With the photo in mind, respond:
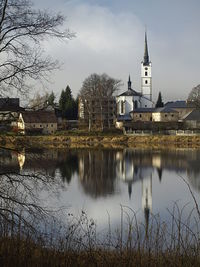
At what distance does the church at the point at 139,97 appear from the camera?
67812 mm

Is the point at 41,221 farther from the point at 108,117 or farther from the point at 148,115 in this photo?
the point at 148,115

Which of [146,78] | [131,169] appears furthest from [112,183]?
[146,78]

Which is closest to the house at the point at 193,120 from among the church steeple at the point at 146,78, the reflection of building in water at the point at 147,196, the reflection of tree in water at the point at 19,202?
the church steeple at the point at 146,78

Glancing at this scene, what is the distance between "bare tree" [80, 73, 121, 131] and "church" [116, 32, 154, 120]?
1002cm

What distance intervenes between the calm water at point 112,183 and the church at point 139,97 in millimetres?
39841

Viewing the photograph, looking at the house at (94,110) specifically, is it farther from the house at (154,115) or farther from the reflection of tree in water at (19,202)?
the reflection of tree in water at (19,202)

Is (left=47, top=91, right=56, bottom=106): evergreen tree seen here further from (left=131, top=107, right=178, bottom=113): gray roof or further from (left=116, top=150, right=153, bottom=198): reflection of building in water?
(left=131, top=107, right=178, bottom=113): gray roof

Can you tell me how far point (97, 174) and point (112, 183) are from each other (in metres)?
2.75

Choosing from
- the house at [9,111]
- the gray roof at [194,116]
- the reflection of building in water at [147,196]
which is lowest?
the reflection of building in water at [147,196]

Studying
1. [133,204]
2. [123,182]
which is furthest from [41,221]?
[123,182]

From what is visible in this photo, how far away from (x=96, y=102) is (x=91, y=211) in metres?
42.0

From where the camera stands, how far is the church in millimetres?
67812

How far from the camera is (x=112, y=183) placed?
17266 mm

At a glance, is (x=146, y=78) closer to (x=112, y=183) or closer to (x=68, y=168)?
(x=68, y=168)
